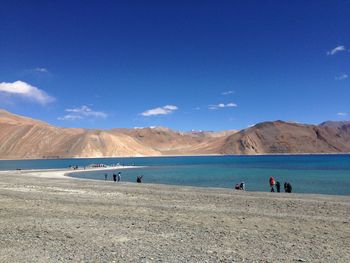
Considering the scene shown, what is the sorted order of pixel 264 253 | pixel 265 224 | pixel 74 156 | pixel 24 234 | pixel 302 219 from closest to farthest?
1. pixel 264 253
2. pixel 24 234
3. pixel 265 224
4. pixel 302 219
5. pixel 74 156

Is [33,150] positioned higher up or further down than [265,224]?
higher up

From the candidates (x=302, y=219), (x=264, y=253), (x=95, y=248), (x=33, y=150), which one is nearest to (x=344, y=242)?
(x=264, y=253)

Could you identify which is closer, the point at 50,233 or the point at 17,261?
the point at 17,261

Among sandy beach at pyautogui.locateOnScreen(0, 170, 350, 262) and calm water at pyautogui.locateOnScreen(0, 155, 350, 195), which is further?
calm water at pyautogui.locateOnScreen(0, 155, 350, 195)

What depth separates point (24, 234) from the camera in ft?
40.5

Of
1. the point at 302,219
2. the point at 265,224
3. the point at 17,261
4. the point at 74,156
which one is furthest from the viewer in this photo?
the point at 74,156

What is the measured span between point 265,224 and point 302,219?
2593 mm

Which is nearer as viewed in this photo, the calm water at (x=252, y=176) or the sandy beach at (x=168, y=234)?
the sandy beach at (x=168, y=234)

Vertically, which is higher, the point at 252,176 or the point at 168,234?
the point at 168,234

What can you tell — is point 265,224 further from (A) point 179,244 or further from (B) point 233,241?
(A) point 179,244

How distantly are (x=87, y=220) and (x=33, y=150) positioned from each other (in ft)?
643

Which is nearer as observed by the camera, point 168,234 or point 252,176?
point 168,234

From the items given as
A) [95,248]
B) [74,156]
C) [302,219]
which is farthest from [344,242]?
[74,156]

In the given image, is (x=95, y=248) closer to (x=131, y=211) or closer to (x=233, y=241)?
(x=233, y=241)
